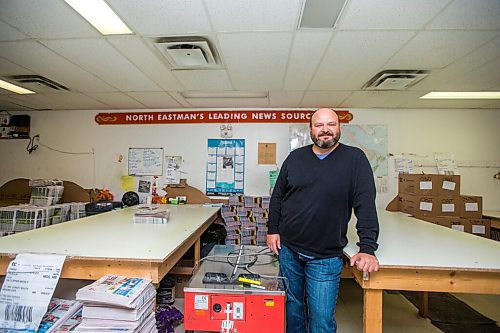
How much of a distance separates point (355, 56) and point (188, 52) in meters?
1.37

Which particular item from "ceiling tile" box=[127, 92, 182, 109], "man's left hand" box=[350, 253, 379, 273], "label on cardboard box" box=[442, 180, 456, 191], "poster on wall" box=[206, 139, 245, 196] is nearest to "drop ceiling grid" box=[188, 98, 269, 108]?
"ceiling tile" box=[127, 92, 182, 109]

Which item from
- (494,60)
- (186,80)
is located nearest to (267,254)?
(186,80)

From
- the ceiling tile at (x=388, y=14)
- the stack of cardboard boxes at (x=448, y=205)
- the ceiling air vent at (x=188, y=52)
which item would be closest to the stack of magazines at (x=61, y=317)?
the ceiling air vent at (x=188, y=52)

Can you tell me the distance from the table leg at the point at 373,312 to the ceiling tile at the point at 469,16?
1695 mm

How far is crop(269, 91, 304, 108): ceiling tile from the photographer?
3438 millimetres

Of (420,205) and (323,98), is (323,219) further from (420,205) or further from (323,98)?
(420,205)

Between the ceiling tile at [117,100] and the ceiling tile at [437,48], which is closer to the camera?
the ceiling tile at [437,48]

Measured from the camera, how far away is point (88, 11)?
1789 millimetres

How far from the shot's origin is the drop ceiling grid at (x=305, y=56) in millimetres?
2061

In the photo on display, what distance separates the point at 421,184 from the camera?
353 centimetres

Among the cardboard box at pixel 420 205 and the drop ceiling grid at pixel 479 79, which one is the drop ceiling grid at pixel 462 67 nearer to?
the drop ceiling grid at pixel 479 79

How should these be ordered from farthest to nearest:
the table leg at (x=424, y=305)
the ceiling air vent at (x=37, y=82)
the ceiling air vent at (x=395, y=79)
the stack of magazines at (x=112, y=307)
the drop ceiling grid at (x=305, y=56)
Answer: the ceiling air vent at (x=37, y=82)
the ceiling air vent at (x=395, y=79)
the table leg at (x=424, y=305)
the drop ceiling grid at (x=305, y=56)
the stack of magazines at (x=112, y=307)

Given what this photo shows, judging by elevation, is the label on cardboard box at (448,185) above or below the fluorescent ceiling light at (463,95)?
below

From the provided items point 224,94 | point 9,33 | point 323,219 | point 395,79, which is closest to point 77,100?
point 9,33
